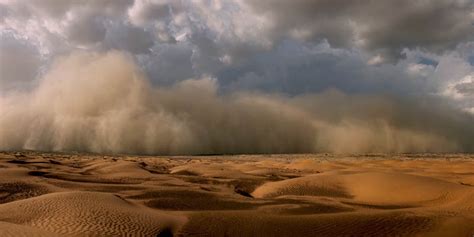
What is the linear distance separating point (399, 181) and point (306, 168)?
16920 millimetres

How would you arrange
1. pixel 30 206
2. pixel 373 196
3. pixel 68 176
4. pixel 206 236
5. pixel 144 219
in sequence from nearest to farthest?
pixel 206 236 → pixel 144 219 → pixel 30 206 → pixel 373 196 → pixel 68 176

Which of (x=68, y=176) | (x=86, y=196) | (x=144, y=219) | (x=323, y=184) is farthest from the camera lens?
(x=68, y=176)

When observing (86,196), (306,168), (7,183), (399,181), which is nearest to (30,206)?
(86,196)

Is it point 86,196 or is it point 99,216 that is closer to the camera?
point 99,216

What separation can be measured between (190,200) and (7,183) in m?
7.41

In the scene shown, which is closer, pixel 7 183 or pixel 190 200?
pixel 190 200

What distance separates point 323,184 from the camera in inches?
669

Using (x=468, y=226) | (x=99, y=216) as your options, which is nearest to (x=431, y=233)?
(x=468, y=226)

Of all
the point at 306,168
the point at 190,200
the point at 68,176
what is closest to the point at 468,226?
the point at 190,200

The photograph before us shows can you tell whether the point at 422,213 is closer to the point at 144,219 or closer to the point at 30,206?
the point at 144,219

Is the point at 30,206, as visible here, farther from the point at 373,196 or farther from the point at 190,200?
the point at 373,196

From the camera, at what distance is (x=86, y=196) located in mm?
10367

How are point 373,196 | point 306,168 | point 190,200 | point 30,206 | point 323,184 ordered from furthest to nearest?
point 306,168
point 323,184
point 373,196
point 190,200
point 30,206

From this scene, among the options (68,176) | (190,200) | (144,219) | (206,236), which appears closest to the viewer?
(206,236)
